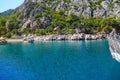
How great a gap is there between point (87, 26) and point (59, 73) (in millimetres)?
130217

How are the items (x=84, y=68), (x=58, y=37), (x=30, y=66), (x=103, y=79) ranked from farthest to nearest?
(x=58, y=37), (x=30, y=66), (x=84, y=68), (x=103, y=79)

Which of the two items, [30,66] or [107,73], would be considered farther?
[30,66]

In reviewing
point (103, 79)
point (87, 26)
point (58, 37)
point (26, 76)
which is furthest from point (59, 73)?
point (87, 26)

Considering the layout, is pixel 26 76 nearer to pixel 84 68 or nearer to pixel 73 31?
pixel 84 68

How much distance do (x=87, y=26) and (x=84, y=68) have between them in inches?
4944

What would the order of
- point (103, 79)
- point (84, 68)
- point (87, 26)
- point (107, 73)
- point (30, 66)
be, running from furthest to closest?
point (87, 26), point (30, 66), point (84, 68), point (107, 73), point (103, 79)

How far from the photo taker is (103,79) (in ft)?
150

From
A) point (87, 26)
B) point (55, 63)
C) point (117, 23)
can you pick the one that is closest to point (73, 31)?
point (87, 26)

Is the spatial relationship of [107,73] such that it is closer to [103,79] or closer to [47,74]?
[103,79]

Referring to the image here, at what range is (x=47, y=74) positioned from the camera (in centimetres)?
5244

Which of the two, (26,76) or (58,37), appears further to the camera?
(58,37)

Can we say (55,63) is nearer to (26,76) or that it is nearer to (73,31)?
(26,76)

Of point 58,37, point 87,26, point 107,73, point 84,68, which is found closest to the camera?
point 107,73

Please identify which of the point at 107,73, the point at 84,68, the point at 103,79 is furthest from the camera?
the point at 84,68
